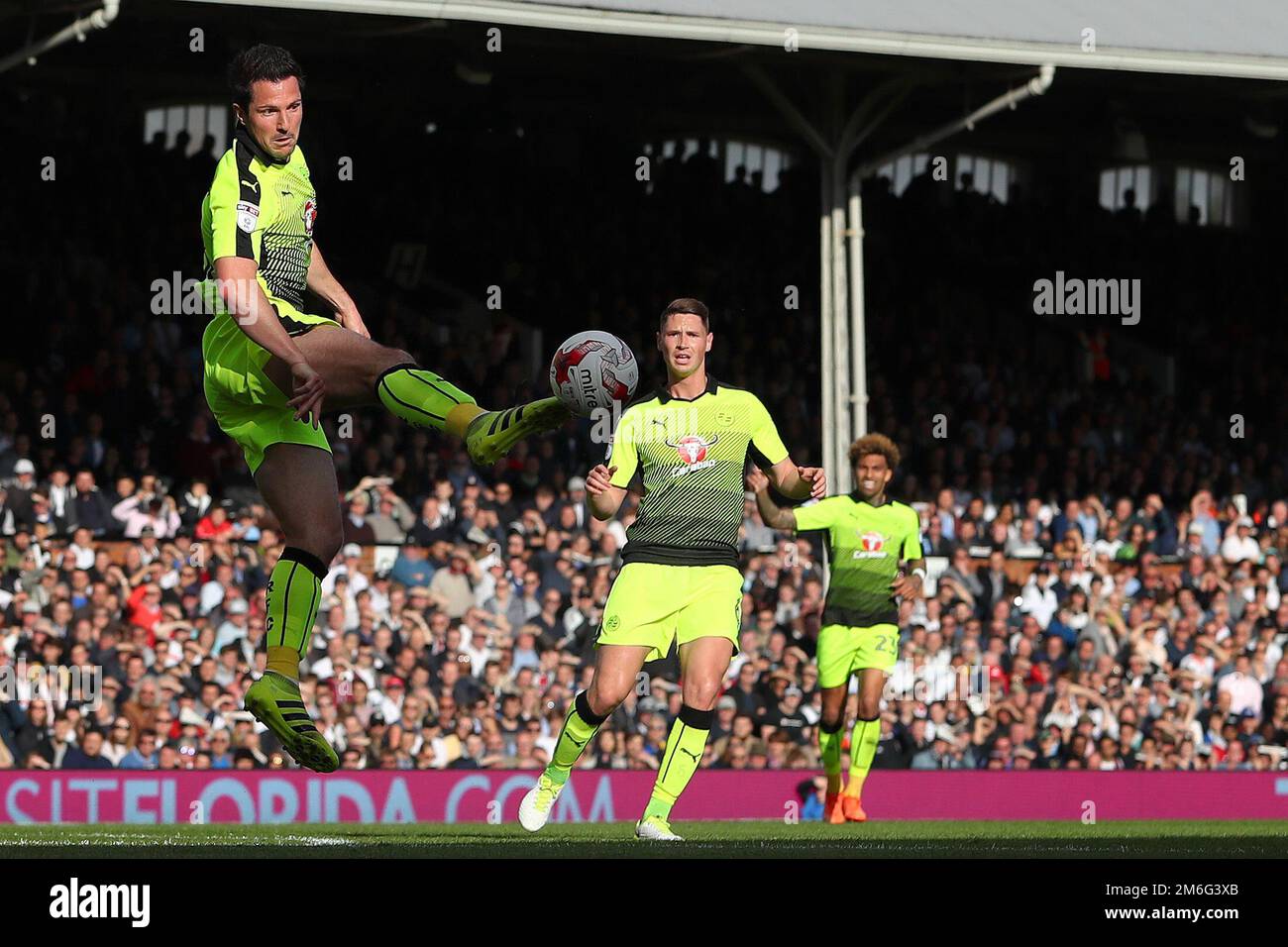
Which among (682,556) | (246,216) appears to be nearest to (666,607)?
(682,556)

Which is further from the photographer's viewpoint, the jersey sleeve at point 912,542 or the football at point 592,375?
the jersey sleeve at point 912,542

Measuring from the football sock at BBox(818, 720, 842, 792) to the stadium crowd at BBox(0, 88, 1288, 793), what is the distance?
2.41 meters

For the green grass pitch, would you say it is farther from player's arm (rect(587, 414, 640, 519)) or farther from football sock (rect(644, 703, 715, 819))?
player's arm (rect(587, 414, 640, 519))

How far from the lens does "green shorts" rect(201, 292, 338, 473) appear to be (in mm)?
7750

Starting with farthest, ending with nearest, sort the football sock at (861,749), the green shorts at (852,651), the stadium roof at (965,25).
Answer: the stadium roof at (965,25)
the football sock at (861,749)
the green shorts at (852,651)

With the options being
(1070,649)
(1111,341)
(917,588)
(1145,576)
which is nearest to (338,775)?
(917,588)

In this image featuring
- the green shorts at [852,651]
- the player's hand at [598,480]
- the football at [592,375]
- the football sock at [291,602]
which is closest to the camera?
the football at [592,375]

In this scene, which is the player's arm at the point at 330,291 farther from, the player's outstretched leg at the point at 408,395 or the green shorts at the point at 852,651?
the green shorts at the point at 852,651

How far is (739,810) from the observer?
620 inches

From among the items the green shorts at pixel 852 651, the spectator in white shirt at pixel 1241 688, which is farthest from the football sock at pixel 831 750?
the spectator in white shirt at pixel 1241 688

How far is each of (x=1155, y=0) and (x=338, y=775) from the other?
10.0m

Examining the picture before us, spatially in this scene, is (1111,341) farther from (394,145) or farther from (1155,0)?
(394,145)

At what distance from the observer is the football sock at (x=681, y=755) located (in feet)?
33.7

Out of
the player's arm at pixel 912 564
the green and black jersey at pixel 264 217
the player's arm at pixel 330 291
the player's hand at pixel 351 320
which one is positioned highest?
the green and black jersey at pixel 264 217
